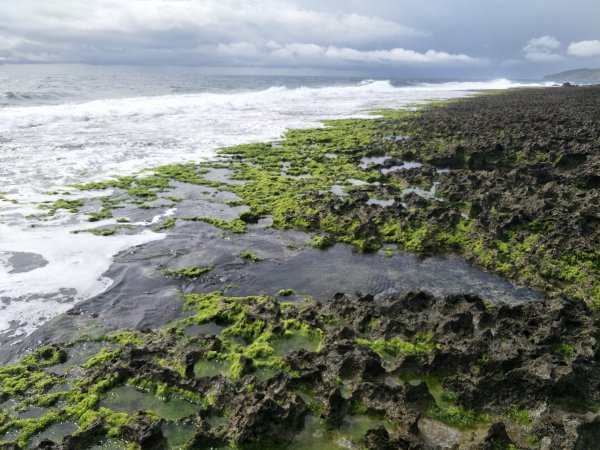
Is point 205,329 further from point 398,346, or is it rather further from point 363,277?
point 363,277

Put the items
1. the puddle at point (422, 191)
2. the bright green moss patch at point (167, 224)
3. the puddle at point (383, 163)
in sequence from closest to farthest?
the bright green moss patch at point (167, 224) → the puddle at point (422, 191) → the puddle at point (383, 163)

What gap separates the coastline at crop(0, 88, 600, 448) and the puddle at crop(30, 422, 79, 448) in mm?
103

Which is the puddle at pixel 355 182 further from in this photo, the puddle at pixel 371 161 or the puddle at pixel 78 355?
the puddle at pixel 78 355

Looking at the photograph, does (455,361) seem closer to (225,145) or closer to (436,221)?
(436,221)

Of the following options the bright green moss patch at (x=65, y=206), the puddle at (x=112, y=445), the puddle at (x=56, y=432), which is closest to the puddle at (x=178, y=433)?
the puddle at (x=112, y=445)

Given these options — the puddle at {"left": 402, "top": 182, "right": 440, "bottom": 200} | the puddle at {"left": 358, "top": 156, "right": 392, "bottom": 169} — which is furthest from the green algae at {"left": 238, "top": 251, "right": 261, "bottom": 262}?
the puddle at {"left": 358, "top": 156, "right": 392, "bottom": 169}

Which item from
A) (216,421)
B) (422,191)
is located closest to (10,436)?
(216,421)

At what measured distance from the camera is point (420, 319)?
782 cm

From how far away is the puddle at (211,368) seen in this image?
6766 millimetres

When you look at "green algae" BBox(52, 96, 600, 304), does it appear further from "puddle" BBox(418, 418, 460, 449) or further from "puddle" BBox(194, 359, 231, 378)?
"puddle" BBox(194, 359, 231, 378)

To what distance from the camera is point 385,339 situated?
7.51 metres

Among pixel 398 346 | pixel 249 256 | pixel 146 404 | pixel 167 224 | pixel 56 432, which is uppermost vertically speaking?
pixel 167 224

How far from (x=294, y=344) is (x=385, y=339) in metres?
1.68

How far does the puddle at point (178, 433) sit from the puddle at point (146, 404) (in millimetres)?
169
